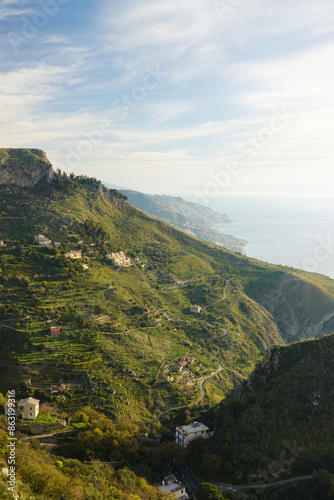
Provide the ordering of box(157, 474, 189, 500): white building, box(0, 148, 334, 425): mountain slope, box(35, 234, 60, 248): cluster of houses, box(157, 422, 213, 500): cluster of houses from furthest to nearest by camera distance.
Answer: box(35, 234, 60, 248): cluster of houses, box(0, 148, 334, 425): mountain slope, box(157, 422, 213, 500): cluster of houses, box(157, 474, 189, 500): white building

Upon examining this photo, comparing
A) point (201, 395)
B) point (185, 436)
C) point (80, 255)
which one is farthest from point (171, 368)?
point (80, 255)

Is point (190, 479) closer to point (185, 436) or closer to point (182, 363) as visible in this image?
point (185, 436)

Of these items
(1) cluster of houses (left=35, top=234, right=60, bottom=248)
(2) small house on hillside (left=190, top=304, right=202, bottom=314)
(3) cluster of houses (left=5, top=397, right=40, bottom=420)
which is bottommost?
(3) cluster of houses (left=5, top=397, right=40, bottom=420)

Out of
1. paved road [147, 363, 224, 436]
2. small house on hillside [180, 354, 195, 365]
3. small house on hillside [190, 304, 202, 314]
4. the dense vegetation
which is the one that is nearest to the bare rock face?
the dense vegetation

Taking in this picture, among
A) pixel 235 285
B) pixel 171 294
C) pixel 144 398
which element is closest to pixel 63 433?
pixel 144 398

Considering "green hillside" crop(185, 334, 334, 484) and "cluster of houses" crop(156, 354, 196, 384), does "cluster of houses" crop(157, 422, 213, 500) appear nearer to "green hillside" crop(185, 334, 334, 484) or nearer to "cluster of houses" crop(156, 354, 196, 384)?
"green hillside" crop(185, 334, 334, 484)

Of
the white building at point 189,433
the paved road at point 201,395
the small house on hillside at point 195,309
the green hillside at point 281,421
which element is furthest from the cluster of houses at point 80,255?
the green hillside at point 281,421

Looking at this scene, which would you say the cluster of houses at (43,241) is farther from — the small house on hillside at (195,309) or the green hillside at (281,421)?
the green hillside at (281,421)
